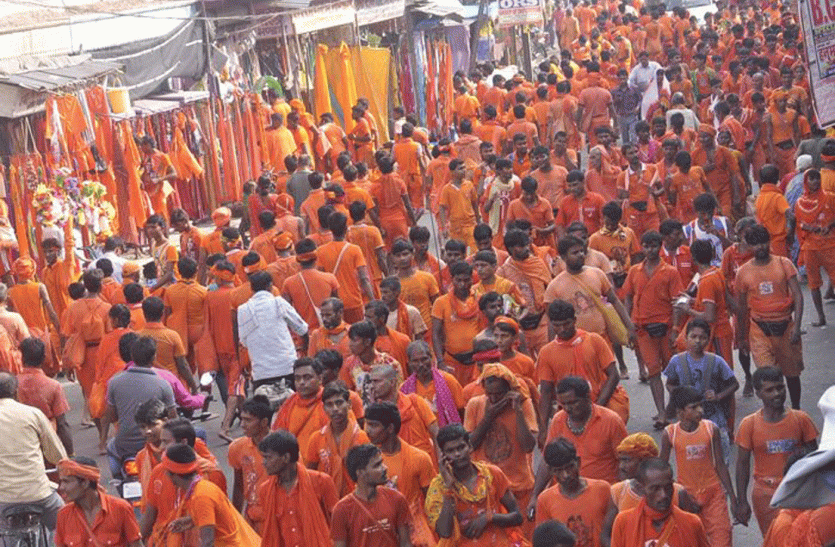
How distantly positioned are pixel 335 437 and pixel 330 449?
0.07m

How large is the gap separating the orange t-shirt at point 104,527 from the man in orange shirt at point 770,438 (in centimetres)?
309

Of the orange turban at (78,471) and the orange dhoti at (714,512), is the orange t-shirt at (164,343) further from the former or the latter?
the orange dhoti at (714,512)

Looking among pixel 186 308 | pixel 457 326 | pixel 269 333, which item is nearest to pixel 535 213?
pixel 186 308

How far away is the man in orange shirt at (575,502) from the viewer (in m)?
7.98

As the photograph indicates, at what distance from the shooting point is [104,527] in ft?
28.0

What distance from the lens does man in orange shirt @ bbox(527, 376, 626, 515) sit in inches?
348

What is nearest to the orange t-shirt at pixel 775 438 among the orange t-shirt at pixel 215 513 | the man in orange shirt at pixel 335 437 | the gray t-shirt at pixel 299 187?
the man in orange shirt at pixel 335 437

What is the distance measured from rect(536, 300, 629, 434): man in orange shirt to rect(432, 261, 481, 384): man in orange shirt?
56.8 inches

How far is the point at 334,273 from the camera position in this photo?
43.9 ft

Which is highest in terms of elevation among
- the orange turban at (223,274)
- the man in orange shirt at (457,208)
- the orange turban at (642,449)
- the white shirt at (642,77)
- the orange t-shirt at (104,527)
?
the orange turban at (642,449)

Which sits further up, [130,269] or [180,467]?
[180,467]

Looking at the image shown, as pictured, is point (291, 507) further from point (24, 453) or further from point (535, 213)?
point (535, 213)

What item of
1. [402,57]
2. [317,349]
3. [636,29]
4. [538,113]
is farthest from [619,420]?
[636,29]

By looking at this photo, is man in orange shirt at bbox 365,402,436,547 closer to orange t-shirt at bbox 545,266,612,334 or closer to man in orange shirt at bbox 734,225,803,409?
orange t-shirt at bbox 545,266,612,334
